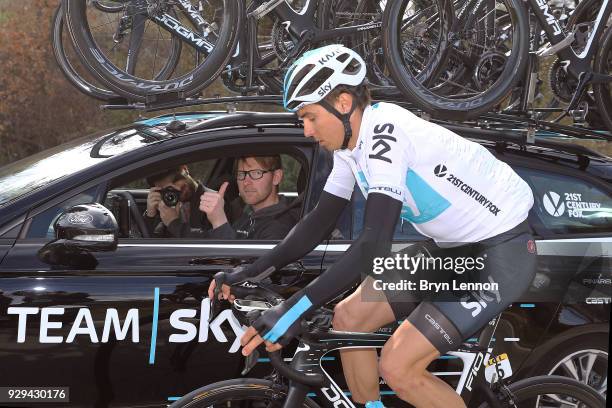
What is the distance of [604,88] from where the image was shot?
513 centimetres

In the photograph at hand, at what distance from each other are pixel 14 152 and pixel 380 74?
993 centimetres

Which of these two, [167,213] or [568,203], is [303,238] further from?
[568,203]

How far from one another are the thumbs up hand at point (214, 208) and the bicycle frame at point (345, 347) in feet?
3.94

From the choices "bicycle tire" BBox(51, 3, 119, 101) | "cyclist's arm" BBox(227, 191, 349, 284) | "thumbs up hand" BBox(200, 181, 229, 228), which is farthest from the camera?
"bicycle tire" BBox(51, 3, 119, 101)

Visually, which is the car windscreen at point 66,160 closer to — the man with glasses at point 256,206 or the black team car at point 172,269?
the black team car at point 172,269

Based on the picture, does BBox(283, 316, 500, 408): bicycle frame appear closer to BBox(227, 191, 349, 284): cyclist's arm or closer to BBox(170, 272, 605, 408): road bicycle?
BBox(170, 272, 605, 408): road bicycle

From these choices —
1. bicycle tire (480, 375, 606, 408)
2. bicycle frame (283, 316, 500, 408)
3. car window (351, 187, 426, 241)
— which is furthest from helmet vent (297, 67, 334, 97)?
bicycle tire (480, 375, 606, 408)

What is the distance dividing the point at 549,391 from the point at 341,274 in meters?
1.12

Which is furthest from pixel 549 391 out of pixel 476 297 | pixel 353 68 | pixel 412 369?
pixel 353 68

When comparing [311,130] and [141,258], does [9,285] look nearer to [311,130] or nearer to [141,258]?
[141,258]

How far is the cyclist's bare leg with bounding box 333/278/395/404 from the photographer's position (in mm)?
3711

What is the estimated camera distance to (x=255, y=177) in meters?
4.89

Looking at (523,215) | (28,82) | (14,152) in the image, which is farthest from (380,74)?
(14,152)

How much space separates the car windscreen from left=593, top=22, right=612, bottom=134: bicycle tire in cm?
217
